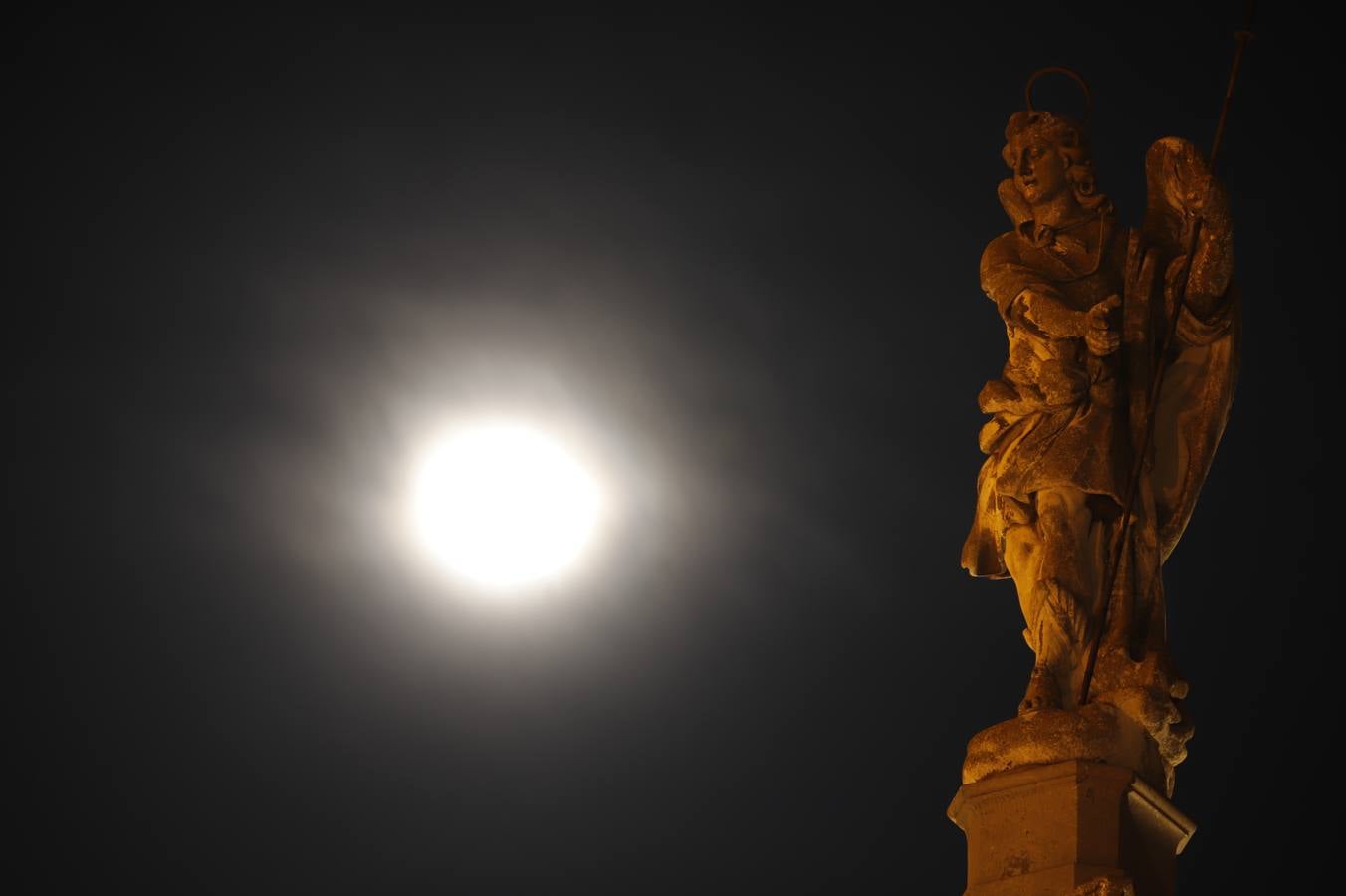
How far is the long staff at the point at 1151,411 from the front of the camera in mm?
9234

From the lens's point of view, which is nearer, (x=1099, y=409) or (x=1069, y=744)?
(x=1069, y=744)

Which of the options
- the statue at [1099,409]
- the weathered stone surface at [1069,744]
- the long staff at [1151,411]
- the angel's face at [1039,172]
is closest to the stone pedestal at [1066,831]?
the weathered stone surface at [1069,744]

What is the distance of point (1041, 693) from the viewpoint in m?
9.19

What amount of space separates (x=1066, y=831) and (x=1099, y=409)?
1885 mm

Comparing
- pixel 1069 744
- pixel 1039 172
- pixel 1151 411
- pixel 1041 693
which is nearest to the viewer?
pixel 1069 744

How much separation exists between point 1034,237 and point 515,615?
38.8 ft

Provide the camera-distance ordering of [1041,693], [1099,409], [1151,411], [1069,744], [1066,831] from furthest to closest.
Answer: [1099,409] → [1151,411] → [1041,693] → [1069,744] → [1066,831]

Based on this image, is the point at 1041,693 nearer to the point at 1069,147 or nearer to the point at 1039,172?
the point at 1039,172

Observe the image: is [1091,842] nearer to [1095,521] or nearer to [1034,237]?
[1095,521]

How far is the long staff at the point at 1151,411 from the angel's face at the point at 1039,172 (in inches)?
24.1

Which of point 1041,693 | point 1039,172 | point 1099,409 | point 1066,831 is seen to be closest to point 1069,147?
point 1039,172

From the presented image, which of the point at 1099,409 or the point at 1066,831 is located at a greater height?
the point at 1099,409

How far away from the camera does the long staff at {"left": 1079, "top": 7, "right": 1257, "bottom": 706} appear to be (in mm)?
9234

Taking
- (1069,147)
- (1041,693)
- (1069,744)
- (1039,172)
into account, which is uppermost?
(1069,147)
